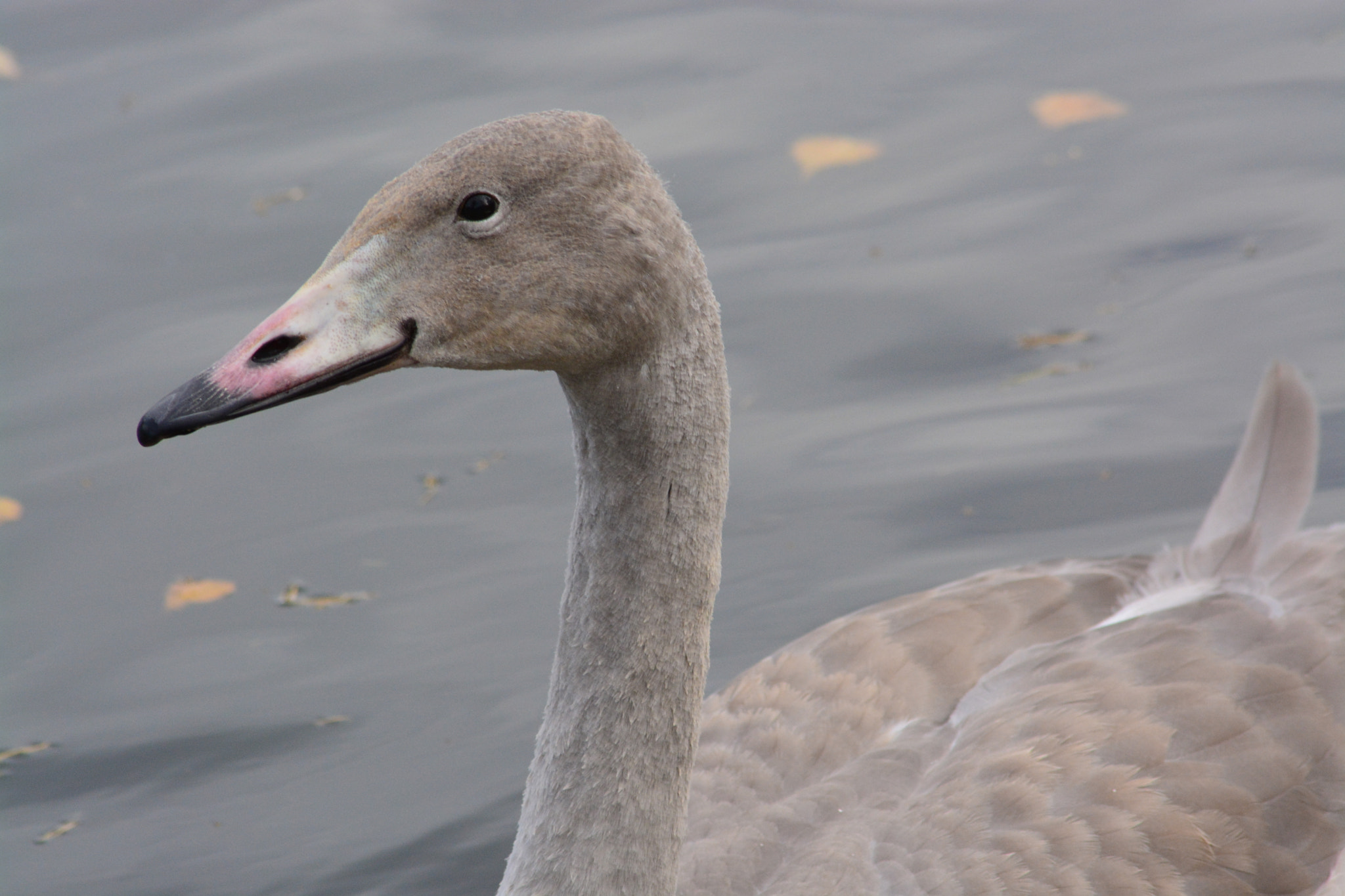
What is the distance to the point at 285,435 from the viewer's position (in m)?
7.59

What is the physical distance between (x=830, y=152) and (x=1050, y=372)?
7.57 ft

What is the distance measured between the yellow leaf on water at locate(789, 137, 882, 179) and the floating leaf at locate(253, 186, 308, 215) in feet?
8.99

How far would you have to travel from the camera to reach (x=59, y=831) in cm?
565

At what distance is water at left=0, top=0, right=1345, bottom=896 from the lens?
6043 millimetres

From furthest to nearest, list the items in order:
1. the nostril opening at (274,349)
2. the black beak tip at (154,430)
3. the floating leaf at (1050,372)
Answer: the floating leaf at (1050,372) < the nostril opening at (274,349) < the black beak tip at (154,430)

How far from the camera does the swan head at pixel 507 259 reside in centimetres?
332

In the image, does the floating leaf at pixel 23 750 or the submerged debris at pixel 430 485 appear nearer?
the floating leaf at pixel 23 750

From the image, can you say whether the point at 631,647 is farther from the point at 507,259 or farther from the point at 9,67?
the point at 9,67

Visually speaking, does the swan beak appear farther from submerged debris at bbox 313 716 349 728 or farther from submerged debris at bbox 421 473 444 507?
submerged debris at bbox 421 473 444 507

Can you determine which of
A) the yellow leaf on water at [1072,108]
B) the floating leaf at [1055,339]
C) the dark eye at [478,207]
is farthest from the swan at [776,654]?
the yellow leaf on water at [1072,108]

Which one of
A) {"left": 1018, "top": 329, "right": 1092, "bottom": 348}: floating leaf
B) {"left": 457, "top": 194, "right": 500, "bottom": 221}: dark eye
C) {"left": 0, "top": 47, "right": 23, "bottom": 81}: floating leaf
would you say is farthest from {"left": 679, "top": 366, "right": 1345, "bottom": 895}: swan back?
{"left": 0, "top": 47, "right": 23, "bottom": 81}: floating leaf

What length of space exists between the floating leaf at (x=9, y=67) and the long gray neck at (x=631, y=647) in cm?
755

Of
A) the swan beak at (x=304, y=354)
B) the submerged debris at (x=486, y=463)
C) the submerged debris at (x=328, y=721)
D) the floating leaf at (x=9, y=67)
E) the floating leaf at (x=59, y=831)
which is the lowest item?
the floating leaf at (x=59, y=831)

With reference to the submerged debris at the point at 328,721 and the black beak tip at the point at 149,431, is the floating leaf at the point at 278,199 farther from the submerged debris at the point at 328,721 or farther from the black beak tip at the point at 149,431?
the black beak tip at the point at 149,431
